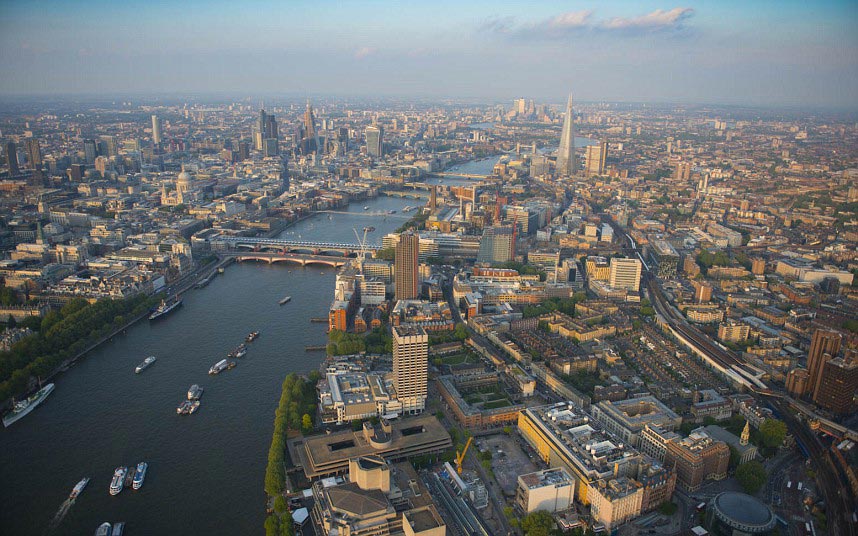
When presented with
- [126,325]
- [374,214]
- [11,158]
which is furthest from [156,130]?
[126,325]

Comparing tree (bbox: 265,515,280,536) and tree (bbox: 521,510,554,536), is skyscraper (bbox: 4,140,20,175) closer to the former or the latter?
tree (bbox: 265,515,280,536)

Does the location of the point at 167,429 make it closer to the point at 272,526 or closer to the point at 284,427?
the point at 284,427

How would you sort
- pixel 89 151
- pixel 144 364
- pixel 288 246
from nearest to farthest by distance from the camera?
pixel 144 364 → pixel 288 246 → pixel 89 151

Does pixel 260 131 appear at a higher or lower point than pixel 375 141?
higher

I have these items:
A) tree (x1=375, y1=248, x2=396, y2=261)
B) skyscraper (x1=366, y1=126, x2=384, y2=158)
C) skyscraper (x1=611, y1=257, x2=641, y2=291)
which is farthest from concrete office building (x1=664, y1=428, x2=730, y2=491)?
skyscraper (x1=366, y1=126, x2=384, y2=158)

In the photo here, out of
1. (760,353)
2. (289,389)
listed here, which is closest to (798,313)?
(760,353)

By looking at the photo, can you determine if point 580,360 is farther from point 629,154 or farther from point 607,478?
point 629,154
